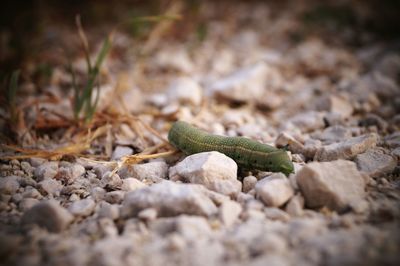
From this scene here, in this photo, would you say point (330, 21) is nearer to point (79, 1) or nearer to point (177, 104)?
A: point (177, 104)

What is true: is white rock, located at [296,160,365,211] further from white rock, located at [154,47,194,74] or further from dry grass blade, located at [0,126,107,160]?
white rock, located at [154,47,194,74]

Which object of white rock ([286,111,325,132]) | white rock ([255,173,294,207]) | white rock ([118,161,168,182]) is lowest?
white rock ([118,161,168,182])

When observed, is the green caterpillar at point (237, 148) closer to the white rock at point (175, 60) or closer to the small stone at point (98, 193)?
the small stone at point (98, 193)

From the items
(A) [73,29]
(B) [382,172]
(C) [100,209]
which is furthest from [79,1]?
(B) [382,172]

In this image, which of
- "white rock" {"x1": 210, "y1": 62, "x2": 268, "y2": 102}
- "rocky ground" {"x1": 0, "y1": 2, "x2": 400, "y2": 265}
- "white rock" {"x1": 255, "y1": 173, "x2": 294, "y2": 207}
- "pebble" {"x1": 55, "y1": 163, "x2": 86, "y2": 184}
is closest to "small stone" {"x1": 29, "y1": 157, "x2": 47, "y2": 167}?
"rocky ground" {"x1": 0, "y1": 2, "x2": 400, "y2": 265}

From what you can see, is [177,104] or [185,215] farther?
[177,104]

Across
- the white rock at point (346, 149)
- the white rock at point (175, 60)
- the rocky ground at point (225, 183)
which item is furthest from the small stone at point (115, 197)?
the white rock at point (175, 60)
